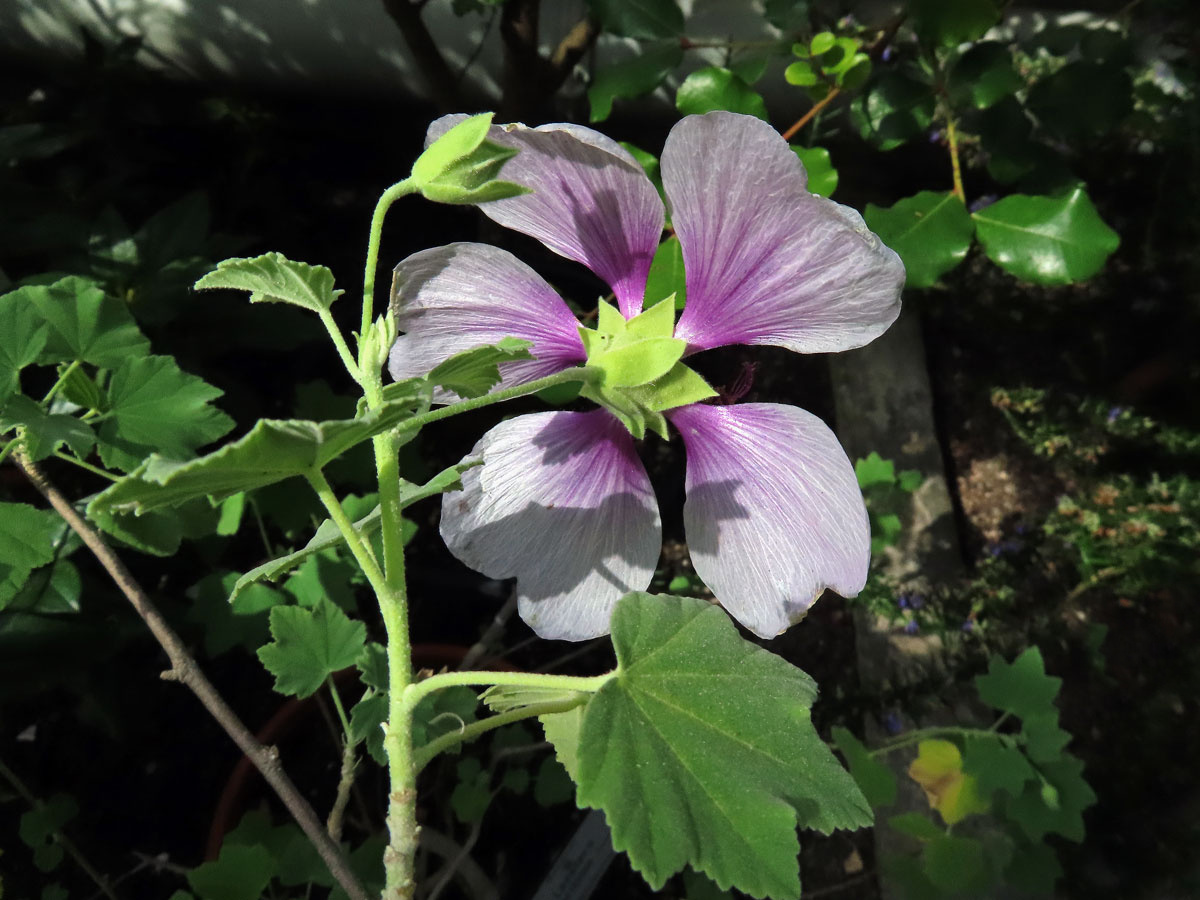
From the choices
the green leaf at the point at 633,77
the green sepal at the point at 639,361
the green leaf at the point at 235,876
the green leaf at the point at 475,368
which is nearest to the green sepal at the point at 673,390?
the green sepal at the point at 639,361

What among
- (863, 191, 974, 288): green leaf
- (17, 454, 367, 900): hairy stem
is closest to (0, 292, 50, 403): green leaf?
(17, 454, 367, 900): hairy stem

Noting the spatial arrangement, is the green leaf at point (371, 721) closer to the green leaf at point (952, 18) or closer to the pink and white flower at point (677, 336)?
the pink and white flower at point (677, 336)

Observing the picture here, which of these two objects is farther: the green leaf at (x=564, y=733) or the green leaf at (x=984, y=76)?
the green leaf at (x=984, y=76)

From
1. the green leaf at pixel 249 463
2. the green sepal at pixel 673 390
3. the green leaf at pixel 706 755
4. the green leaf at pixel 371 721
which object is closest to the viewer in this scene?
the green leaf at pixel 249 463

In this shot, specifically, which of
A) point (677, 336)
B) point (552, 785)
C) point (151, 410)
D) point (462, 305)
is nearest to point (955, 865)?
point (552, 785)

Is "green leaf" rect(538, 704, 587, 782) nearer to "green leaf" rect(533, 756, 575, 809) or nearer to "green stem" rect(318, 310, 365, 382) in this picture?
"green stem" rect(318, 310, 365, 382)

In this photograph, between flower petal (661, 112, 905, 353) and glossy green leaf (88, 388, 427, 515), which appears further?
flower petal (661, 112, 905, 353)

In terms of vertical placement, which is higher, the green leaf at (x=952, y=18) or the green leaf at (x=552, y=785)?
the green leaf at (x=952, y=18)

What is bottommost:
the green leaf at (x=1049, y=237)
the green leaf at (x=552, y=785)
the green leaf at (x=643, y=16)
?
the green leaf at (x=552, y=785)
